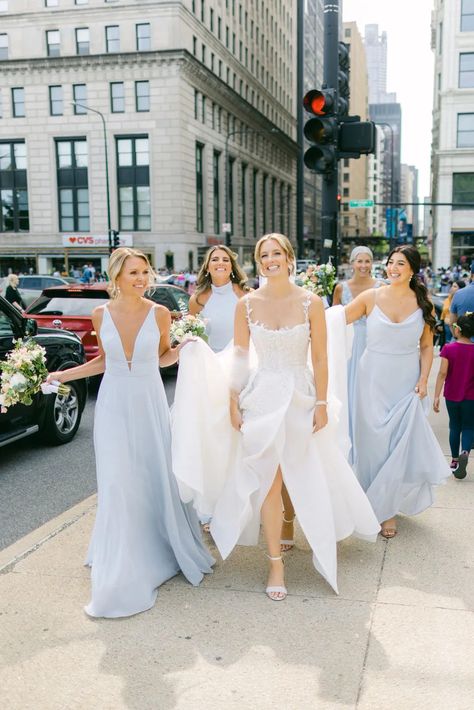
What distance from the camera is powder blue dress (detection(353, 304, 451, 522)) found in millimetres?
4809

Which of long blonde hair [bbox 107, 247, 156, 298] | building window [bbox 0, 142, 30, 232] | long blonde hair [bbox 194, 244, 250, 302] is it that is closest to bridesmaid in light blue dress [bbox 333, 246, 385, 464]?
long blonde hair [bbox 194, 244, 250, 302]

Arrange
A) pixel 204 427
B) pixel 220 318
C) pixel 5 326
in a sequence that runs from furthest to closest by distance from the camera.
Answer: pixel 5 326 < pixel 220 318 < pixel 204 427

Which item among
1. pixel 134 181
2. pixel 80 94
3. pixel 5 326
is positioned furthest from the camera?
pixel 134 181

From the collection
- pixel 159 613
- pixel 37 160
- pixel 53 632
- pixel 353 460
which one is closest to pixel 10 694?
pixel 53 632

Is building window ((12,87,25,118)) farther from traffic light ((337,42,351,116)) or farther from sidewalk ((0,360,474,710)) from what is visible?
sidewalk ((0,360,474,710))

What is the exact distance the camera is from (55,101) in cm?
4994

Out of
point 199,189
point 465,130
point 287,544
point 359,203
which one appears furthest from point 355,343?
point 199,189

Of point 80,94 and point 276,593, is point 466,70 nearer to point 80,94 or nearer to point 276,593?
point 80,94

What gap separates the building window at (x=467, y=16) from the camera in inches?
1859

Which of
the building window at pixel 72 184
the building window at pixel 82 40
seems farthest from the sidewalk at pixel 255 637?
the building window at pixel 82 40

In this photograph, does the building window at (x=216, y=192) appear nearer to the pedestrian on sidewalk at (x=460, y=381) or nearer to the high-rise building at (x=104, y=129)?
the high-rise building at (x=104, y=129)

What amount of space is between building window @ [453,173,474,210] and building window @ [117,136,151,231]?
882 inches

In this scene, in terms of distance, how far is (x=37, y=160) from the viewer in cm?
5059

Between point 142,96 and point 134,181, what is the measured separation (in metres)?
5.94
